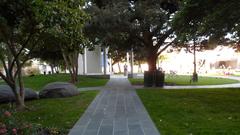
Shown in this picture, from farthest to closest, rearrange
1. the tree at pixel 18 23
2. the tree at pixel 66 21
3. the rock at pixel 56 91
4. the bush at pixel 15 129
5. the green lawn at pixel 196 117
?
the rock at pixel 56 91
the tree at pixel 18 23
the tree at pixel 66 21
the green lawn at pixel 196 117
the bush at pixel 15 129

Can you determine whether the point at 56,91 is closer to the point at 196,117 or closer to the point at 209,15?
the point at 209,15

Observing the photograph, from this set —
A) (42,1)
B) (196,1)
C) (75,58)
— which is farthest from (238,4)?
(75,58)

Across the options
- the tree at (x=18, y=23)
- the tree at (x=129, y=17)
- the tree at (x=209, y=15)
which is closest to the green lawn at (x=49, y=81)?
the tree at (x=129, y=17)

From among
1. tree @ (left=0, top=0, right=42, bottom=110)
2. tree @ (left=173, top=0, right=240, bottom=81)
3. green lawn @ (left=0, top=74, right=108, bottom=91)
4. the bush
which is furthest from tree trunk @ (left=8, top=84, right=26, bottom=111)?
green lawn @ (left=0, top=74, right=108, bottom=91)

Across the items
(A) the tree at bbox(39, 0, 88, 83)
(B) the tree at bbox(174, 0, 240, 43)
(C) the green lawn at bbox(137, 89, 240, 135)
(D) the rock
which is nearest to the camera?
(C) the green lawn at bbox(137, 89, 240, 135)

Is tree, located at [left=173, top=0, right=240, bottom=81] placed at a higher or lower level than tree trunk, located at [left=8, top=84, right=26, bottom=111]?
higher

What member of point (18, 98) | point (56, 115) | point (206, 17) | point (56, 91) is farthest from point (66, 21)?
point (56, 91)

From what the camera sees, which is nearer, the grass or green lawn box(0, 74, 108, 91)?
the grass

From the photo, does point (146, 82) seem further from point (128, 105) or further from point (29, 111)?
point (29, 111)

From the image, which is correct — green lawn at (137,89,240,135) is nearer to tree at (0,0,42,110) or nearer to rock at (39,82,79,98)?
tree at (0,0,42,110)

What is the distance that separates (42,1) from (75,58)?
21312 mm

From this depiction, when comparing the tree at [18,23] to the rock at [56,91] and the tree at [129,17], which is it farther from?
the tree at [129,17]

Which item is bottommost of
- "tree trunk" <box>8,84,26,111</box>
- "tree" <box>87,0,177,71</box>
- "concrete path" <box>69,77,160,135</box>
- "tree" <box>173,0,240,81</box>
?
"concrete path" <box>69,77,160,135</box>

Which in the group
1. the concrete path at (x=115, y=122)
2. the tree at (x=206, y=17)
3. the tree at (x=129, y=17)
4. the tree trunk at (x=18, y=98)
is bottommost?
the concrete path at (x=115, y=122)
